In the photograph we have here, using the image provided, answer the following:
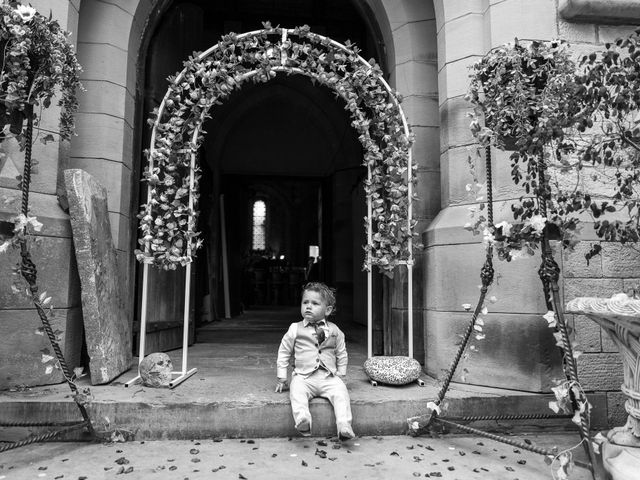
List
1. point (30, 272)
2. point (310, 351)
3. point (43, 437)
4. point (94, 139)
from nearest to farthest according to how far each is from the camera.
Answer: point (43, 437)
point (30, 272)
point (310, 351)
point (94, 139)

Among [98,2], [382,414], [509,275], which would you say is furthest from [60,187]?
[509,275]

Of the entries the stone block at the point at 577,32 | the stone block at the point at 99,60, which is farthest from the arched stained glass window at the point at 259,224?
the stone block at the point at 577,32

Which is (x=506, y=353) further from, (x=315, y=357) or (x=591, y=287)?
(x=315, y=357)

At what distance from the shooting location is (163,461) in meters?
2.39

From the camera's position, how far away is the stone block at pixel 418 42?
415 cm

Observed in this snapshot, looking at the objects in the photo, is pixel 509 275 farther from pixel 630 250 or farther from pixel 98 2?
pixel 98 2

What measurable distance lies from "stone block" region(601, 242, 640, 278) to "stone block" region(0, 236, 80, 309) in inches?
144

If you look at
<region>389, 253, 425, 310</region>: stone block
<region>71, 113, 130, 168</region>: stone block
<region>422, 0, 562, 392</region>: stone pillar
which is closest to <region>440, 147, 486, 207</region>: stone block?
<region>422, 0, 562, 392</region>: stone pillar

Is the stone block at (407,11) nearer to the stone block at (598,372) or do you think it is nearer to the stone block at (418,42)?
the stone block at (418,42)

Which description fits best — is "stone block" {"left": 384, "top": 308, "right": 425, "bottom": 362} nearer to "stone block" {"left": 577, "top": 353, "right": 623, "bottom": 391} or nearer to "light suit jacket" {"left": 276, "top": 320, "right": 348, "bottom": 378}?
"light suit jacket" {"left": 276, "top": 320, "right": 348, "bottom": 378}

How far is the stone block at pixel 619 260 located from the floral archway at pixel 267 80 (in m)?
1.29

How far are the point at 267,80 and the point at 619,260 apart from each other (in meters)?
2.77

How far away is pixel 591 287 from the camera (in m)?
3.14

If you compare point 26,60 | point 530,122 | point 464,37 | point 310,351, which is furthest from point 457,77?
point 26,60
